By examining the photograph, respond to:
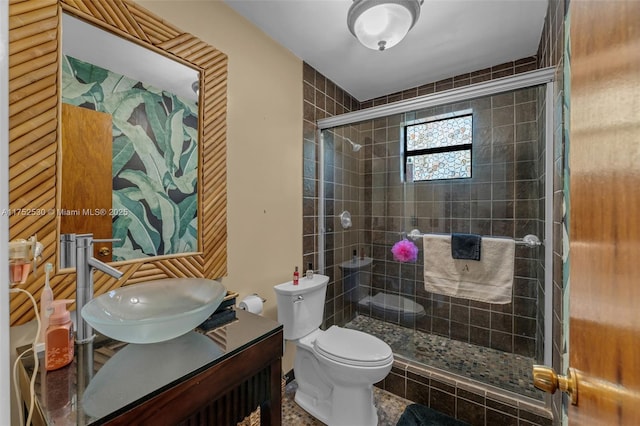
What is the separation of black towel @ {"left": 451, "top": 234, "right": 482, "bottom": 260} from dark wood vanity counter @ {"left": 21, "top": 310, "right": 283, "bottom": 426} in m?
1.54

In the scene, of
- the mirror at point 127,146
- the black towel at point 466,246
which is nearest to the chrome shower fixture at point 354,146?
the black towel at point 466,246

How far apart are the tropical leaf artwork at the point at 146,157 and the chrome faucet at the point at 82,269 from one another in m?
0.23

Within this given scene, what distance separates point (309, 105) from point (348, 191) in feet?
2.68

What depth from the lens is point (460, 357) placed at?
2.03 m

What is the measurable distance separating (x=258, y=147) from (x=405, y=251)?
1498mm

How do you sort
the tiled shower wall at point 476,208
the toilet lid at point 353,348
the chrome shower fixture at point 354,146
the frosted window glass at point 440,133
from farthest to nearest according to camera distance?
the chrome shower fixture at point 354,146 → the frosted window glass at point 440,133 → the tiled shower wall at point 476,208 → the toilet lid at point 353,348

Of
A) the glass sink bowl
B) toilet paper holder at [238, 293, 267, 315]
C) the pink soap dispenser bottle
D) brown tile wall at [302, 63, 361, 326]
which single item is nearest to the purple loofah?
brown tile wall at [302, 63, 361, 326]

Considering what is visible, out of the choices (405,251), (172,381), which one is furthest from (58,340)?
(405,251)

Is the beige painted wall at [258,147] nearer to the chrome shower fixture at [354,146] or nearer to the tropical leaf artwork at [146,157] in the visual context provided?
the tropical leaf artwork at [146,157]

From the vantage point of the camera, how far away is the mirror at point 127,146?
1.01 meters

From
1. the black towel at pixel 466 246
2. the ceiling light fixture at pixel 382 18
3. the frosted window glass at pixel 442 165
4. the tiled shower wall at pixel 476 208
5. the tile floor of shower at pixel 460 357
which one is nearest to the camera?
the ceiling light fixture at pixel 382 18

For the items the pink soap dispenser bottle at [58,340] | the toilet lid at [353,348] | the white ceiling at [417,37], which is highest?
the white ceiling at [417,37]

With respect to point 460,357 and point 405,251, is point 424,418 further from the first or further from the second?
point 405,251

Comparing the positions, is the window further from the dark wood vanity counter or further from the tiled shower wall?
the dark wood vanity counter
